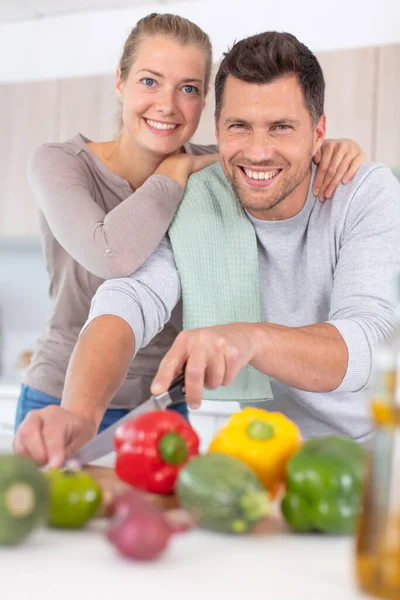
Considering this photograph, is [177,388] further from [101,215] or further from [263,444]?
[101,215]

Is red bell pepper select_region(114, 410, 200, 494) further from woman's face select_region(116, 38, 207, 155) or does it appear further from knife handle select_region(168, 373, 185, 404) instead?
woman's face select_region(116, 38, 207, 155)

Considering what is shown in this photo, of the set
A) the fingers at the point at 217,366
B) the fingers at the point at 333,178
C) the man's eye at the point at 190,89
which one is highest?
the man's eye at the point at 190,89

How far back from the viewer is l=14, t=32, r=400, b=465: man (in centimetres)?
118

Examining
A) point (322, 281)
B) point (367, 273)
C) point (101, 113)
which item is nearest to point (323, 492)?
point (367, 273)

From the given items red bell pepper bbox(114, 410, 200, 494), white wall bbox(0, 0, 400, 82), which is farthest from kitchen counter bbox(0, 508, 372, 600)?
white wall bbox(0, 0, 400, 82)

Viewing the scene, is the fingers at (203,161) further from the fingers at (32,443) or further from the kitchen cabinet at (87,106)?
the kitchen cabinet at (87,106)

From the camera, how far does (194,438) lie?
86 cm

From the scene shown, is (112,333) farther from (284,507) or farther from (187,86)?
(187,86)

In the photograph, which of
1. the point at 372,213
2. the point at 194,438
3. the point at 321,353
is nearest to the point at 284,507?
the point at 194,438

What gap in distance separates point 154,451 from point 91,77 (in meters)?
2.82

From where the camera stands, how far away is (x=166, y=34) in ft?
5.38

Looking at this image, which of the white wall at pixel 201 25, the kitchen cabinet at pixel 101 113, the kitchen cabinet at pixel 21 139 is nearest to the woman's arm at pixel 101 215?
the kitchen cabinet at pixel 101 113

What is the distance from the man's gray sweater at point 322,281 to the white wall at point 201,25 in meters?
2.00

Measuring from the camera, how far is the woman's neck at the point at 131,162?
1.70 metres
